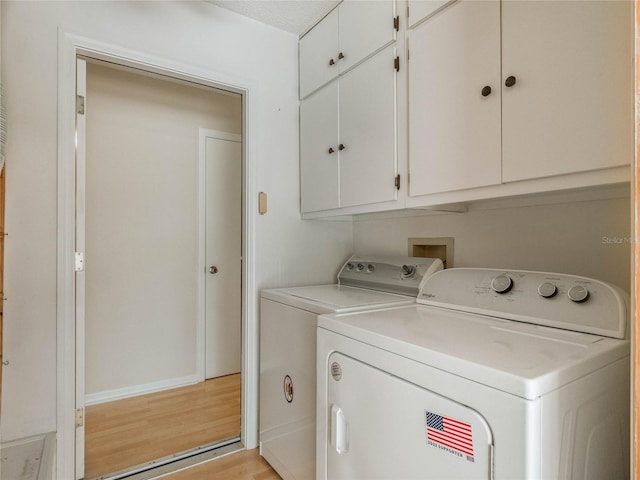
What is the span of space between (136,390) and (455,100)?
2899mm

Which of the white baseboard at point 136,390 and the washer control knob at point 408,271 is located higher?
the washer control knob at point 408,271

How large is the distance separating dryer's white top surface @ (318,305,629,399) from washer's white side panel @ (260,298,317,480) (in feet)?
1.18

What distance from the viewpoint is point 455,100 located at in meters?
1.29

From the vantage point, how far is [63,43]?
1570mm

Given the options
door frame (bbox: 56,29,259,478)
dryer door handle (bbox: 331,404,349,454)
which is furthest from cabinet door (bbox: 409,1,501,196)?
door frame (bbox: 56,29,259,478)

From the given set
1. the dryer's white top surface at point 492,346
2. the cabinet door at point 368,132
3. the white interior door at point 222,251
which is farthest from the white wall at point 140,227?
the dryer's white top surface at point 492,346

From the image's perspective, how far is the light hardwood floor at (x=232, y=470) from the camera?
1.75 m

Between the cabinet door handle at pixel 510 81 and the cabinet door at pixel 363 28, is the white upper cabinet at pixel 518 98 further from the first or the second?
the cabinet door at pixel 363 28

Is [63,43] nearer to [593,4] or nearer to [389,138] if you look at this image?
[389,138]

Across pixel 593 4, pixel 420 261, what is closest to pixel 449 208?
pixel 420 261

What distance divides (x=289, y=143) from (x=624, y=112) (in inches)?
64.8

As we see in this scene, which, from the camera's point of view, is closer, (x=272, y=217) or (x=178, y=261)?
(x=272, y=217)

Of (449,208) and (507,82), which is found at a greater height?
(507,82)

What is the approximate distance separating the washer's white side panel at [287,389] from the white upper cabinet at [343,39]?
4.16ft
